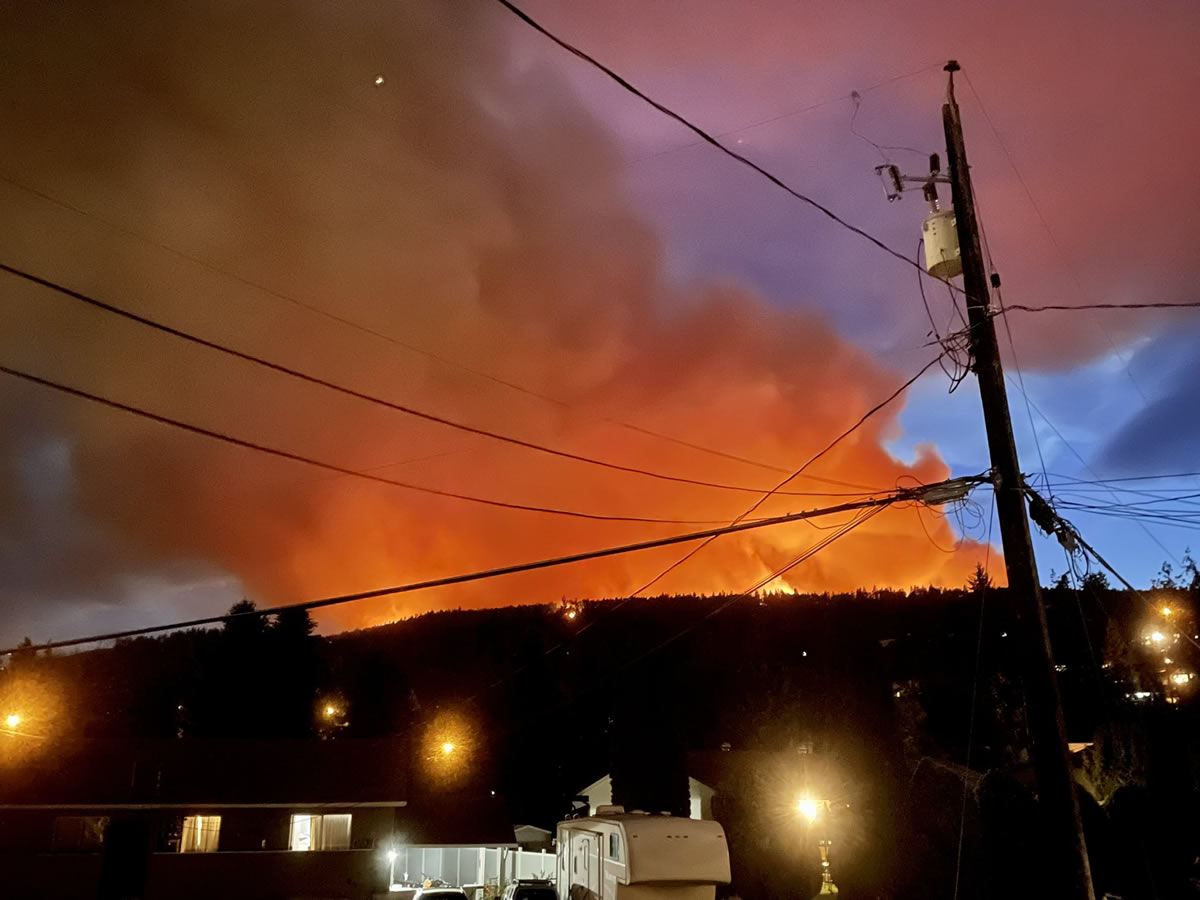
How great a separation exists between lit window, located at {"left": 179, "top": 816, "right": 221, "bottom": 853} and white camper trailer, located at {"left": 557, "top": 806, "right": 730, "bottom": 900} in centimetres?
1365

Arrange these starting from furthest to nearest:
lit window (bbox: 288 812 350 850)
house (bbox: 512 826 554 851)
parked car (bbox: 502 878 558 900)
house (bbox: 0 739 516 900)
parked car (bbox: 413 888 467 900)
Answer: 1. house (bbox: 512 826 554 851)
2. lit window (bbox: 288 812 350 850)
3. house (bbox: 0 739 516 900)
4. parked car (bbox: 413 888 467 900)
5. parked car (bbox: 502 878 558 900)

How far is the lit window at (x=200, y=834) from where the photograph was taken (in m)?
25.5

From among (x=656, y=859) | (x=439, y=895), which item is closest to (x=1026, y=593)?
(x=656, y=859)

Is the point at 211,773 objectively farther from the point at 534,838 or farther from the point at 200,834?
the point at 534,838

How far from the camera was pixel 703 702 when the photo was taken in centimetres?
5972

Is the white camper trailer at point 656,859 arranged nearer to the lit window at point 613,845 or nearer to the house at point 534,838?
the lit window at point 613,845

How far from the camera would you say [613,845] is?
1708 centimetres

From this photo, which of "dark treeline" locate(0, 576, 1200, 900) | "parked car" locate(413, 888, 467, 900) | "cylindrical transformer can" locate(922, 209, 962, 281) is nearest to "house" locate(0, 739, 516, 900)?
"parked car" locate(413, 888, 467, 900)

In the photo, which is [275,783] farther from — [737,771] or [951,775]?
[951,775]

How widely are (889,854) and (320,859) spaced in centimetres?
1853

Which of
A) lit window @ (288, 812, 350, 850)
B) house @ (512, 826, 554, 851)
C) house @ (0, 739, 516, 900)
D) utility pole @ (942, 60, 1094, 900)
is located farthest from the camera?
house @ (512, 826, 554, 851)

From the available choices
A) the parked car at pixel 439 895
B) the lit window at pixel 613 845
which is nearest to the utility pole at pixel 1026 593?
the lit window at pixel 613 845

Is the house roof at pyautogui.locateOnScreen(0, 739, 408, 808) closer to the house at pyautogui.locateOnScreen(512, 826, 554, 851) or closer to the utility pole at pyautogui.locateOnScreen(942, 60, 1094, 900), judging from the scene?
the house at pyautogui.locateOnScreen(512, 826, 554, 851)

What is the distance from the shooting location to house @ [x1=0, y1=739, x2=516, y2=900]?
24.1 m
